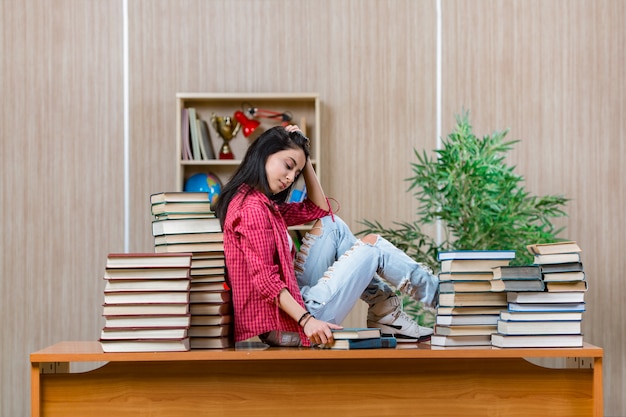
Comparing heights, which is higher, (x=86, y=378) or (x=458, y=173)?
(x=458, y=173)

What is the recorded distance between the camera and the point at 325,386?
7.99ft

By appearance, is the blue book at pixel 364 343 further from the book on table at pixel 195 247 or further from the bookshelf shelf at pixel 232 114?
the bookshelf shelf at pixel 232 114

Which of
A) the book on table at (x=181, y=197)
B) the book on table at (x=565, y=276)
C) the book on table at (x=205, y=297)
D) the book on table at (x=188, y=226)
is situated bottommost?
the book on table at (x=205, y=297)

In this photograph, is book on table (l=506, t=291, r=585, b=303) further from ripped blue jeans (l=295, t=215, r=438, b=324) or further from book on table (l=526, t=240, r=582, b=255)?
ripped blue jeans (l=295, t=215, r=438, b=324)

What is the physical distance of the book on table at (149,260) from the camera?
2.39 meters

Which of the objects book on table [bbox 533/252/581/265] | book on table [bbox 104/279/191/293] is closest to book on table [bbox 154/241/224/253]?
book on table [bbox 104/279/191/293]

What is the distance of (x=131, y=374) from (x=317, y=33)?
10.4 feet

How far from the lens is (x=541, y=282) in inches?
95.9

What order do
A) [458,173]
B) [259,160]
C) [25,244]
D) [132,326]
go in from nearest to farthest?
[132,326], [259,160], [458,173], [25,244]

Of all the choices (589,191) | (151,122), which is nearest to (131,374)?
(151,122)

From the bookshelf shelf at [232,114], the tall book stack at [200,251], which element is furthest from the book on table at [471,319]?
the bookshelf shelf at [232,114]

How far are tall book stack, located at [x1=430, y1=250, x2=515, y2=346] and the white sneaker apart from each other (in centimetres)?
16

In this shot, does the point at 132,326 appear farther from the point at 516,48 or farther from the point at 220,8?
the point at 516,48

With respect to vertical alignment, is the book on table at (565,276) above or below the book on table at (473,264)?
below
